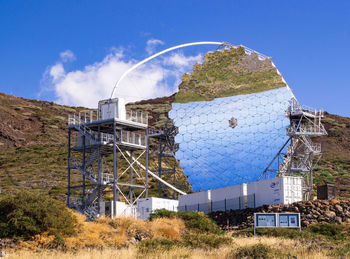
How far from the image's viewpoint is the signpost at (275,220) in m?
32.3

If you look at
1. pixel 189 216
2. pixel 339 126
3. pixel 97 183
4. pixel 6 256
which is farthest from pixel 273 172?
pixel 339 126

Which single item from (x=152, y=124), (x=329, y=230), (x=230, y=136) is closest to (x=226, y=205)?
(x=230, y=136)

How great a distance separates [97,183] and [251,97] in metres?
14.1

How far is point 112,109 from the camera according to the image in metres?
49.9

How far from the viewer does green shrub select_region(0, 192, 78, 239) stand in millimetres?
29156

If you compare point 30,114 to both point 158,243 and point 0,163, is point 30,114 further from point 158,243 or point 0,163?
point 158,243

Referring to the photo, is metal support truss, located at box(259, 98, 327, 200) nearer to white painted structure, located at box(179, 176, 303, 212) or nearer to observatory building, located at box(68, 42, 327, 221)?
observatory building, located at box(68, 42, 327, 221)

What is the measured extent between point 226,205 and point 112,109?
1229 cm

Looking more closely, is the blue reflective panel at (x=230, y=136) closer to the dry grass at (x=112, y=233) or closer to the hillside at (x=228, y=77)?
the hillside at (x=228, y=77)

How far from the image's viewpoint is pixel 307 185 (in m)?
52.4

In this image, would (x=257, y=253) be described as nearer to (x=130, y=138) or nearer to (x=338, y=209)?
(x=338, y=209)

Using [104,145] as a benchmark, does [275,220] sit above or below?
below

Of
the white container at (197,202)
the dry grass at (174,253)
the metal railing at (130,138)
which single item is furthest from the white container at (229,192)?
the dry grass at (174,253)

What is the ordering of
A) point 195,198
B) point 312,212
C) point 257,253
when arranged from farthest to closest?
point 195,198
point 312,212
point 257,253
